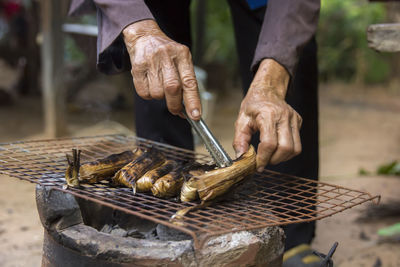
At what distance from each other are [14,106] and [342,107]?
6003mm

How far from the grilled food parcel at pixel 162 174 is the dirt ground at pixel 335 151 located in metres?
1.32

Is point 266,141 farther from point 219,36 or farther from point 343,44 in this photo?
point 343,44

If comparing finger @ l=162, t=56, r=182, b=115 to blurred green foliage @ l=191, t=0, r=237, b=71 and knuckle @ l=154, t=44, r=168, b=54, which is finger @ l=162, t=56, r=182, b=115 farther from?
blurred green foliage @ l=191, t=0, r=237, b=71

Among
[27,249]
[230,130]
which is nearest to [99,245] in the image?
[27,249]

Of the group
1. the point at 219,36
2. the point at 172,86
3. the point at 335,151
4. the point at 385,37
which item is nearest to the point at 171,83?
the point at 172,86

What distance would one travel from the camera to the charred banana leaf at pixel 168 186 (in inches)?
65.8

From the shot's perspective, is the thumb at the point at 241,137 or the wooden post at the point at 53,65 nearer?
the thumb at the point at 241,137

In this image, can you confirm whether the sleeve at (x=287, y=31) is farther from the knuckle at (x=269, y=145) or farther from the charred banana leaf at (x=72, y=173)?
the charred banana leaf at (x=72, y=173)

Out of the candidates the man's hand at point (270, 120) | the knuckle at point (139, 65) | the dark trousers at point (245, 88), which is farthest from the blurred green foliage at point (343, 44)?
the knuckle at point (139, 65)

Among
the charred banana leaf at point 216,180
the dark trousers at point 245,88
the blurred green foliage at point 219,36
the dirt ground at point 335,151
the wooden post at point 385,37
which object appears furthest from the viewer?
the blurred green foliage at point 219,36

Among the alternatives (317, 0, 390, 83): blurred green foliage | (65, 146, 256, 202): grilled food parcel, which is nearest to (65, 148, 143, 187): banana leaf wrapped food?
(65, 146, 256, 202): grilled food parcel

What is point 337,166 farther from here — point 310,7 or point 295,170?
point 310,7

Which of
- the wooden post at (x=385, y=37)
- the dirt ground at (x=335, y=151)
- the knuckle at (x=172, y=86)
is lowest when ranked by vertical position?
the dirt ground at (x=335, y=151)

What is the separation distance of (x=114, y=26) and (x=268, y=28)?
0.69m
